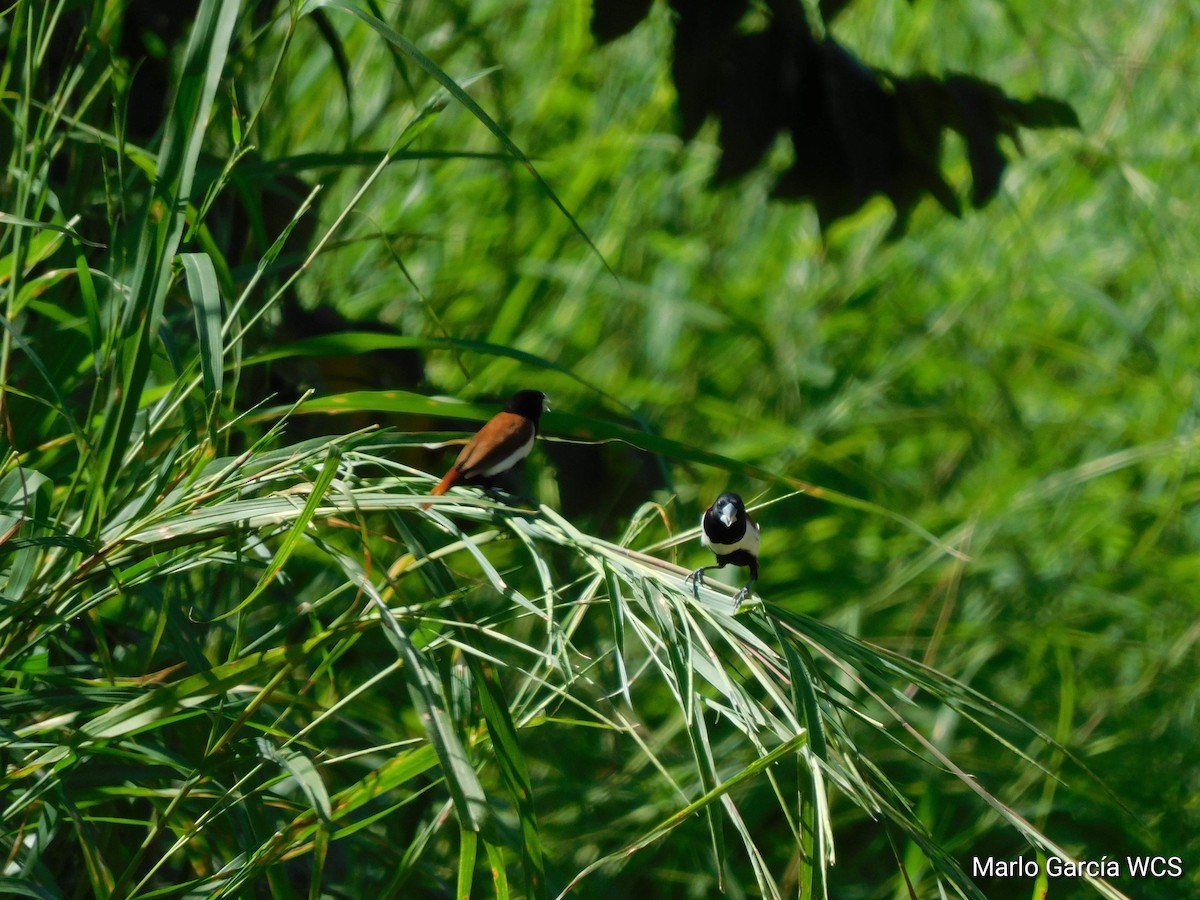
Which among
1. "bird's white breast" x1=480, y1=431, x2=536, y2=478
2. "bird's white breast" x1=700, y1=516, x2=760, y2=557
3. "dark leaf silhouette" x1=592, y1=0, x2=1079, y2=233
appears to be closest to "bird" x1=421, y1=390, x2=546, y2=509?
"bird's white breast" x1=480, y1=431, x2=536, y2=478

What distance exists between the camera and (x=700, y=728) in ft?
2.55

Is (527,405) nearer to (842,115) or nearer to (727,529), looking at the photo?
(727,529)

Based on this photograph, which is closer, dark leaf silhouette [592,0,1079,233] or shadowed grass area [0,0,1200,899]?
shadowed grass area [0,0,1200,899]

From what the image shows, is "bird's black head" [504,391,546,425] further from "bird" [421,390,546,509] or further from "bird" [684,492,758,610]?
"bird" [684,492,758,610]

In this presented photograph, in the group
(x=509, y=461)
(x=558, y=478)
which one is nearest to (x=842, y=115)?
(x=558, y=478)

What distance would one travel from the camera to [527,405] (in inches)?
48.9

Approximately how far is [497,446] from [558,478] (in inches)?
11.5

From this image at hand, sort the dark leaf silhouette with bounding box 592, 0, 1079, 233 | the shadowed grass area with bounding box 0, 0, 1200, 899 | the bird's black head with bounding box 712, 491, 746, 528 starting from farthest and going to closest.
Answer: the dark leaf silhouette with bounding box 592, 0, 1079, 233 < the bird's black head with bounding box 712, 491, 746, 528 < the shadowed grass area with bounding box 0, 0, 1200, 899

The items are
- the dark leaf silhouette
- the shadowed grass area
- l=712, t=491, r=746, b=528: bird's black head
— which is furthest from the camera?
the dark leaf silhouette

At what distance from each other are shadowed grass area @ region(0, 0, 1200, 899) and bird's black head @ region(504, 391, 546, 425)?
0.10 ft

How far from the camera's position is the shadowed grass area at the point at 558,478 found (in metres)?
0.86

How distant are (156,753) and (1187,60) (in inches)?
124

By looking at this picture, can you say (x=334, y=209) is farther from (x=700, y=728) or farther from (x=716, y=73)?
(x=700, y=728)

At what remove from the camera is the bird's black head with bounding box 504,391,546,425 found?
1.17 meters
